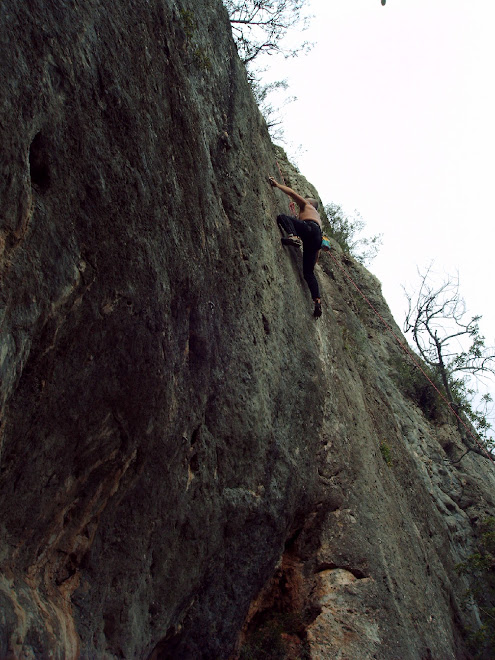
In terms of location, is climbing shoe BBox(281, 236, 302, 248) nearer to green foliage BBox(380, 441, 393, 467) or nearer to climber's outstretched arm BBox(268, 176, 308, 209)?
climber's outstretched arm BBox(268, 176, 308, 209)

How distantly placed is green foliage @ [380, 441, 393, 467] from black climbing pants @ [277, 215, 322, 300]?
2562 mm

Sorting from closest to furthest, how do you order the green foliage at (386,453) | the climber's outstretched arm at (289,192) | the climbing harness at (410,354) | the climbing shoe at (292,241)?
the climbing shoe at (292,241) < the climber's outstretched arm at (289,192) < the green foliage at (386,453) < the climbing harness at (410,354)

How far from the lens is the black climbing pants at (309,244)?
8750 mm

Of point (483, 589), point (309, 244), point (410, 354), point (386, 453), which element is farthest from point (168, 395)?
point (410, 354)

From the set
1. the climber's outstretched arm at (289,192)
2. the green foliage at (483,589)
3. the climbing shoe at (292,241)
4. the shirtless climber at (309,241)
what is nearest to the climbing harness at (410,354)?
the green foliage at (483,589)

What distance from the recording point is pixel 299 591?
266 inches

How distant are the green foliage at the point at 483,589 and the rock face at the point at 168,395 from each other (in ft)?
1.76

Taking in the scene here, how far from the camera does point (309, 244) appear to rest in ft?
29.0

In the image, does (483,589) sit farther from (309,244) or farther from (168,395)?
(168,395)

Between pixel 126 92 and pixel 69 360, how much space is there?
190 centimetres

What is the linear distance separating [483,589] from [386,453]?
9.33 ft

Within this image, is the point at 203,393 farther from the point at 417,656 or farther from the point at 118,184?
the point at 417,656

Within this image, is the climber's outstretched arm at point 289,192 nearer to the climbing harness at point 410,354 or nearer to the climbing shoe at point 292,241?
the climbing shoe at point 292,241

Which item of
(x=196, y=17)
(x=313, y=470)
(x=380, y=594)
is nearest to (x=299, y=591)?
(x=380, y=594)
